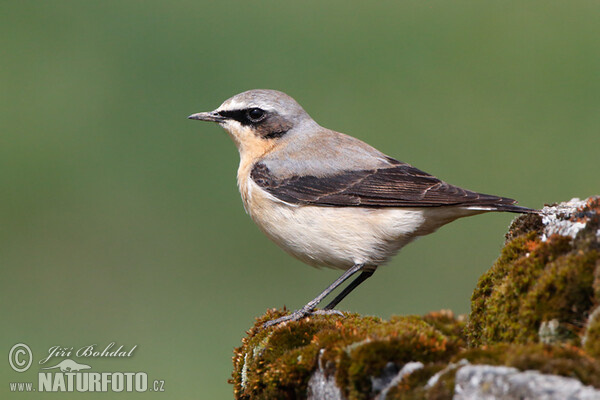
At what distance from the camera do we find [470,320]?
226 inches

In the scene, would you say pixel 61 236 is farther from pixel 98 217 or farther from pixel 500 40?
pixel 500 40

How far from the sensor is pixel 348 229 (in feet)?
24.3

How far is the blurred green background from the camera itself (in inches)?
500

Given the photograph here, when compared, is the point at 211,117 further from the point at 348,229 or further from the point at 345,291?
the point at 345,291

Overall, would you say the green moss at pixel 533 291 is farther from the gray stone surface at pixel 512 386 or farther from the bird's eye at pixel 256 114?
the bird's eye at pixel 256 114

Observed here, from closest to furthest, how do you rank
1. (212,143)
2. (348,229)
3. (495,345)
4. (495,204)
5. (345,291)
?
(495,345), (495,204), (348,229), (345,291), (212,143)

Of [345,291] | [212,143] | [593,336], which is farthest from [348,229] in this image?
[212,143]

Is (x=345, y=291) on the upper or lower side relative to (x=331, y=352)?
upper

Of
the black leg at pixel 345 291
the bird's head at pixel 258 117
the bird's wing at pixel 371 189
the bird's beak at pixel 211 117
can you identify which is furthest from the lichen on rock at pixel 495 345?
the bird's beak at pixel 211 117

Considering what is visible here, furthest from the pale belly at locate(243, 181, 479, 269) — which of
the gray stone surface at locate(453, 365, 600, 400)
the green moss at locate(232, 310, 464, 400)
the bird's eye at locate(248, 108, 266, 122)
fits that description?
the gray stone surface at locate(453, 365, 600, 400)

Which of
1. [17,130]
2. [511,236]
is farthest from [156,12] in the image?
[511,236]

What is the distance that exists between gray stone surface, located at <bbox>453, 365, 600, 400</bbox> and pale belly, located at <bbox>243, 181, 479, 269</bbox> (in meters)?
3.56

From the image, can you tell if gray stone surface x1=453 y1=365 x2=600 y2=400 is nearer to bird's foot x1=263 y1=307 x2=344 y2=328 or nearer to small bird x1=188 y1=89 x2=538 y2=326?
bird's foot x1=263 y1=307 x2=344 y2=328

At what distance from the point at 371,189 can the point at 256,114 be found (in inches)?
76.4
